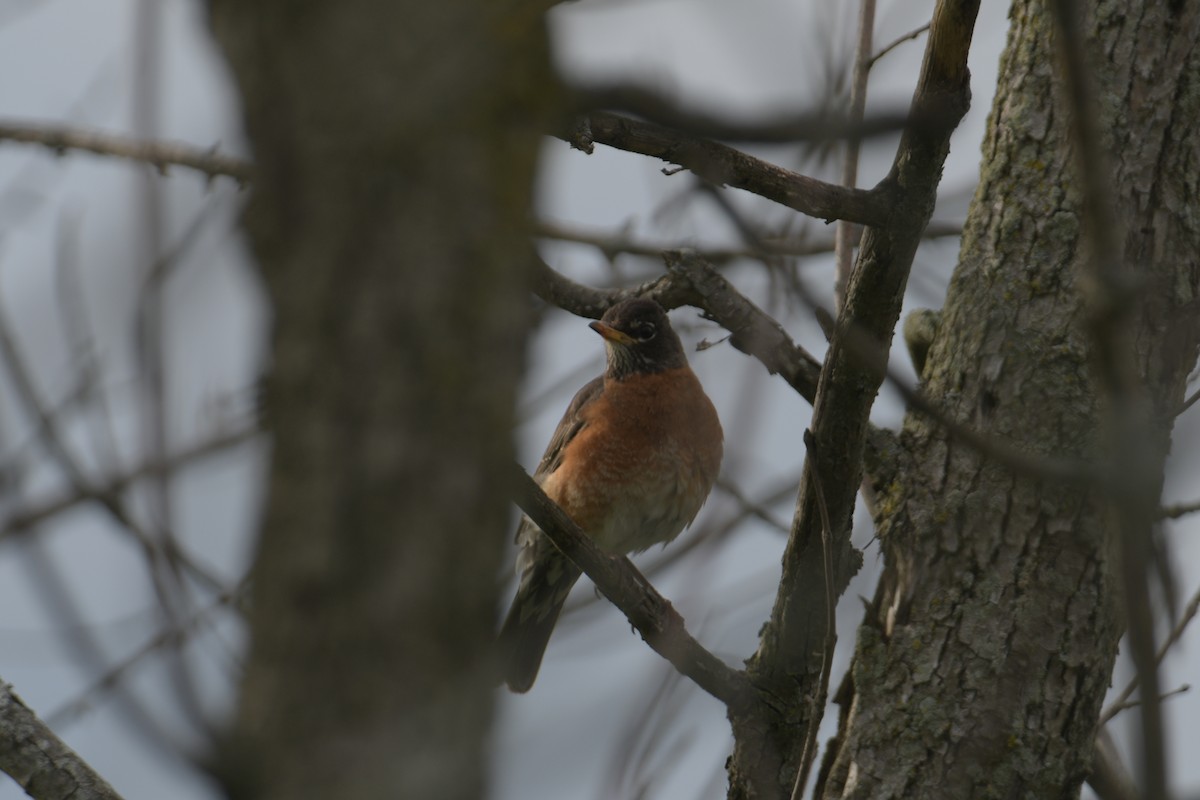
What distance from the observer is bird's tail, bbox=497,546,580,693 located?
7938 millimetres

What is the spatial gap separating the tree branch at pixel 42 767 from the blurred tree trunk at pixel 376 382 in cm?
242

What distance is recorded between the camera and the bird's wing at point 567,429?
27.7ft

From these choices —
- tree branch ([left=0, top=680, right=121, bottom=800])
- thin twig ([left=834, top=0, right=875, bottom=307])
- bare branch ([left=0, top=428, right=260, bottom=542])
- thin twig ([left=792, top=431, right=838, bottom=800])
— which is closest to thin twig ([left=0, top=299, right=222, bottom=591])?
bare branch ([left=0, top=428, right=260, bottom=542])

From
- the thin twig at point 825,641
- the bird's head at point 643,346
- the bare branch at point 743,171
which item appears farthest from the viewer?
the bird's head at point 643,346

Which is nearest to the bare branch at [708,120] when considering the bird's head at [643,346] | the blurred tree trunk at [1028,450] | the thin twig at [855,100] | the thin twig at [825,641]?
the thin twig at [825,641]

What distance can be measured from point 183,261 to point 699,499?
5788 millimetres

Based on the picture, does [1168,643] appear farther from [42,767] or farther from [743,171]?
[42,767]

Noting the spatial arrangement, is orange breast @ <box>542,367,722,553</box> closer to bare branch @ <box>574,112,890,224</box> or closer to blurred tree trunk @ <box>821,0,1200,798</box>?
blurred tree trunk @ <box>821,0,1200,798</box>

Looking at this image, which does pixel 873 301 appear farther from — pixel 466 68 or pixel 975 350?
pixel 466 68

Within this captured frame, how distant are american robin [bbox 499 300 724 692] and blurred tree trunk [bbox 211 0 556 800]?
20.2 feet

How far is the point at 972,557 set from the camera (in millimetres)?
4516

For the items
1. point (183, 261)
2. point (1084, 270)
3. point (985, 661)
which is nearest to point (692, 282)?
point (1084, 270)

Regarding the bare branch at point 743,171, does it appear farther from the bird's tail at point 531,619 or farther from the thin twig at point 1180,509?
the bird's tail at point 531,619

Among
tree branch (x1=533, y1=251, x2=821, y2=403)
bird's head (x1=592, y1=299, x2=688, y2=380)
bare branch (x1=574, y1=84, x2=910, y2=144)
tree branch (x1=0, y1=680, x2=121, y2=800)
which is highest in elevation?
bird's head (x1=592, y1=299, x2=688, y2=380)
